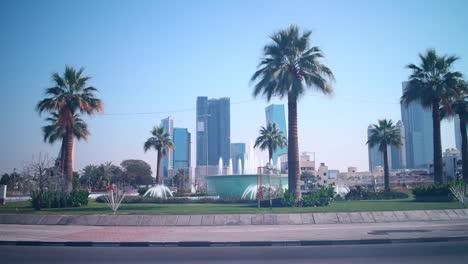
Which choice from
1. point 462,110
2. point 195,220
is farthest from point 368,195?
point 195,220

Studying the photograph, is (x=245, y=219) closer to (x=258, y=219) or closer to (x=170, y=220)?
(x=258, y=219)

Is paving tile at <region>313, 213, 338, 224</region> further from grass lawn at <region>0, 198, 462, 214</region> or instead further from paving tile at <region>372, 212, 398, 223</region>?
paving tile at <region>372, 212, 398, 223</region>

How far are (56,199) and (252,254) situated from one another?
19727 mm

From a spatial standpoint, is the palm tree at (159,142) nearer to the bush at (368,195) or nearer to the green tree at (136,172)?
the bush at (368,195)

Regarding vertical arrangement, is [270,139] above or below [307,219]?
above

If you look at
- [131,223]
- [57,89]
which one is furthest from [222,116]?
[131,223]

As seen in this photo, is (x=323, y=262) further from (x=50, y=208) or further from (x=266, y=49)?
(x=50, y=208)

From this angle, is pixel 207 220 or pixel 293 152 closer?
pixel 207 220

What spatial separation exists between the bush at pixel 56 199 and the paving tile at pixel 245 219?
14.4 meters

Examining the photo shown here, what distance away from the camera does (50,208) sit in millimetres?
25906

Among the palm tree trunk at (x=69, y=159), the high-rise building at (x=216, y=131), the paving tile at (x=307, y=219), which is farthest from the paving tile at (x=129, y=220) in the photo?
the high-rise building at (x=216, y=131)

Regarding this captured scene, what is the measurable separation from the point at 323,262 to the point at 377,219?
9997mm

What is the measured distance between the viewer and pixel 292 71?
26.2 m


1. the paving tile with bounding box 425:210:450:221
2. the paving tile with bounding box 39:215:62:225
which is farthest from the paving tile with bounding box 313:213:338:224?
the paving tile with bounding box 39:215:62:225
